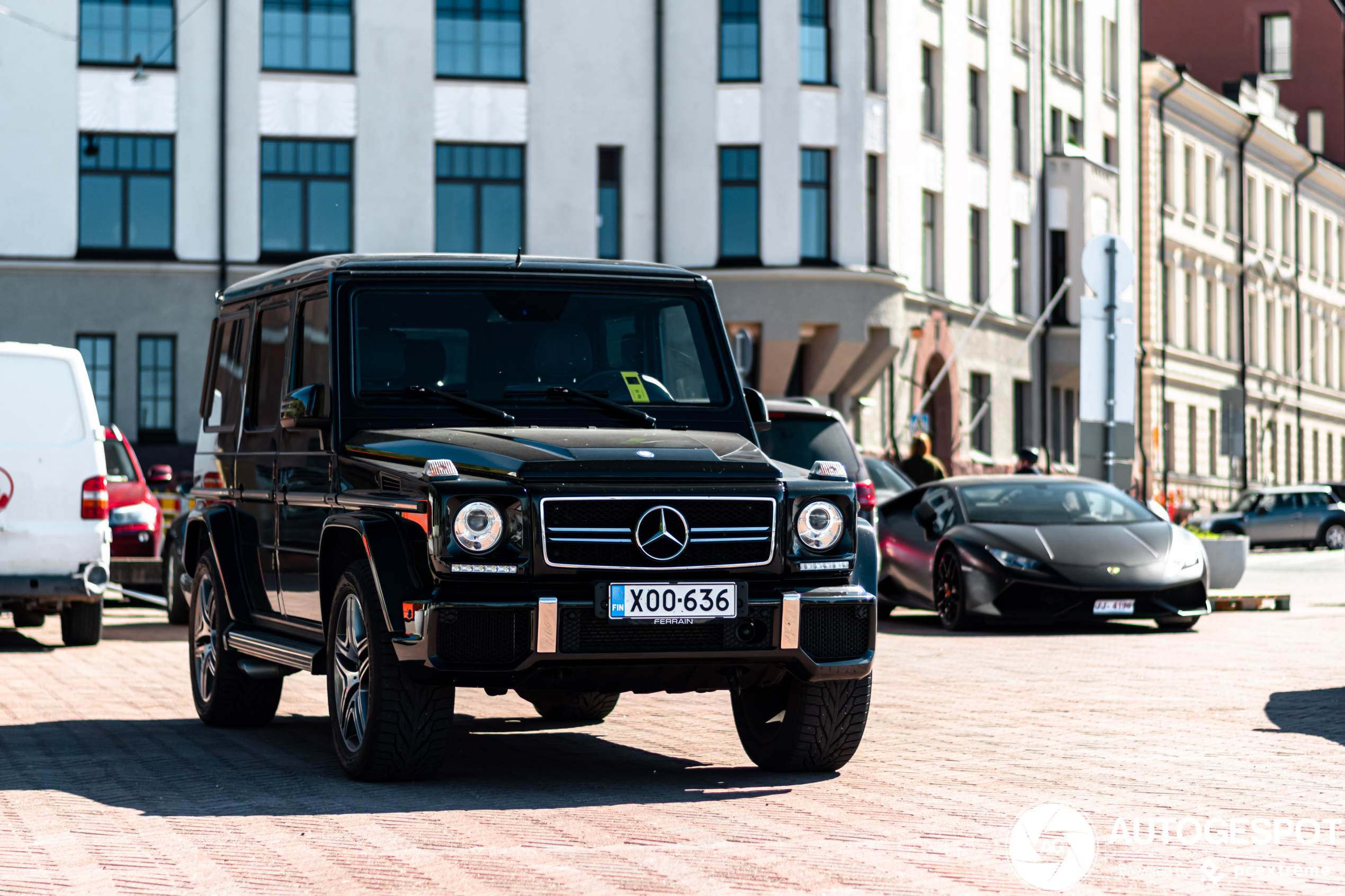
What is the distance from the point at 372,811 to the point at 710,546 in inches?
60.7

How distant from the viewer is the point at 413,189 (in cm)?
3475

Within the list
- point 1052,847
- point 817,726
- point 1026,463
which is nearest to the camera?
point 1052,847

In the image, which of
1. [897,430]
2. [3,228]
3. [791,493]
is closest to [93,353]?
[3,228]

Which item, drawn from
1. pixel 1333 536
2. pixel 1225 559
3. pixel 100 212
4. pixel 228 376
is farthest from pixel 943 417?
pixel 228 376

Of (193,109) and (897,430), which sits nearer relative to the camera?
(193,109)

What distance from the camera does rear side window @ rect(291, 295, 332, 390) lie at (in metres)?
8.85

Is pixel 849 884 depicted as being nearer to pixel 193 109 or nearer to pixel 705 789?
pixel 705 789

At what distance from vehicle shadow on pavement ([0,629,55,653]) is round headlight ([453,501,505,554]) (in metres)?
8.55

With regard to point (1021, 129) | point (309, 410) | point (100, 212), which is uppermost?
point (1021, 129)

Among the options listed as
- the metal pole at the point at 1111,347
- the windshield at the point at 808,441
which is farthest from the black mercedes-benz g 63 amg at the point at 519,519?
the metal pole at the point at 1111,347

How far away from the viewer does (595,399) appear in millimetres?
8672

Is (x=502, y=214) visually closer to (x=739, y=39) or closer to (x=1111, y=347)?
(x=739, y=39)

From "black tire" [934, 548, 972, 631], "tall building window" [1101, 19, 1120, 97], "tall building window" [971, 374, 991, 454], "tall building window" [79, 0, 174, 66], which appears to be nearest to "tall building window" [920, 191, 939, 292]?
"tall building window" [971, 374, 991, 454]

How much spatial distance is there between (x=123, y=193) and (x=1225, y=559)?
64.7ft
